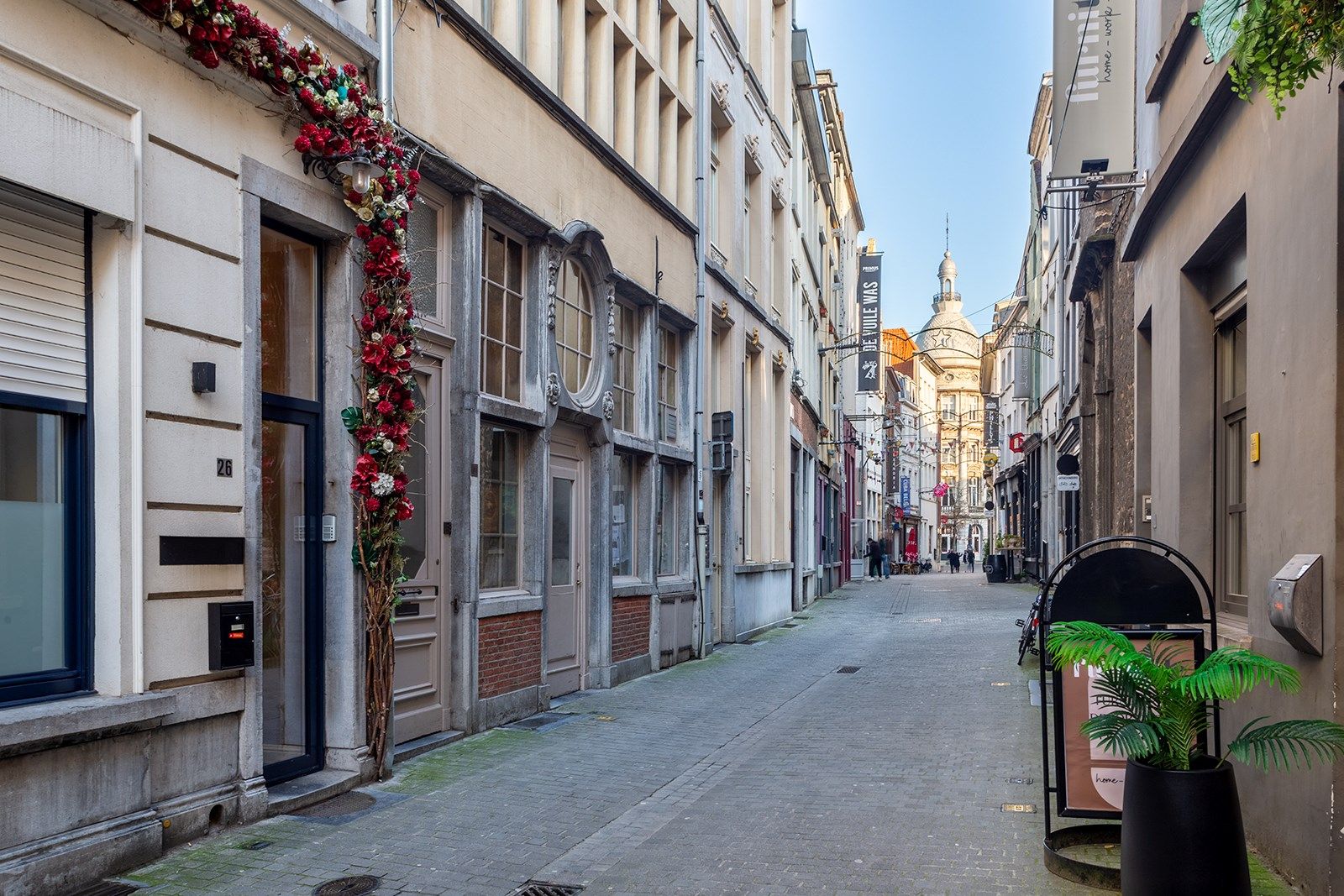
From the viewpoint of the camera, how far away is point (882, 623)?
21234 millimetres

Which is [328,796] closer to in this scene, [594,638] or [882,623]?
[594,638]

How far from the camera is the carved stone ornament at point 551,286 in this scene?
35.8 feet

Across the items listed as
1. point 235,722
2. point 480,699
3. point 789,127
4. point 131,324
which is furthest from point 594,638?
point 789,127

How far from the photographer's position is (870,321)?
1412 inches

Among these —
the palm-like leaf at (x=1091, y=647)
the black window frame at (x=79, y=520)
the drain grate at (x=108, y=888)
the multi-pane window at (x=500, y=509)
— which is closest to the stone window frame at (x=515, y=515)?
the multi-pane window at (x=500, y=509)

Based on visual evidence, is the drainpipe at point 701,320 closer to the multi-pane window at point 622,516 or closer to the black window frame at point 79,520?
the multi-pane window at point 622,516

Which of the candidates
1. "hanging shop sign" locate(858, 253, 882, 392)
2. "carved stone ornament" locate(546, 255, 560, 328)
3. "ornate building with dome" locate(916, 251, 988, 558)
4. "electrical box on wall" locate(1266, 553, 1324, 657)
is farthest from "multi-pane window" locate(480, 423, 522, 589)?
"ornate building with dome" locate(916, 251, 988, 558)

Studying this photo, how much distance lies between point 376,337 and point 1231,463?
17.9 feet

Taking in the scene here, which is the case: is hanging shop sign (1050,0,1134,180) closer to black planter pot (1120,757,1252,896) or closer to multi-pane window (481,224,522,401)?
multi-pane window (481,224,522,401)

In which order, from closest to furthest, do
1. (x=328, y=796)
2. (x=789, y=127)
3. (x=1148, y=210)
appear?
(x=328, y=796)
(x=1148, y=210)
(x=789, y=127)

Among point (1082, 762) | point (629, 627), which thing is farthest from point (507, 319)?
point (1082, 762)

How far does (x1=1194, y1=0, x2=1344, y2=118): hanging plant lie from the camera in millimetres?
3541

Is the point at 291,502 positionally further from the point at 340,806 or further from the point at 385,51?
the point at 385,51

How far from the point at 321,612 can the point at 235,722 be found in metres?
1.24
